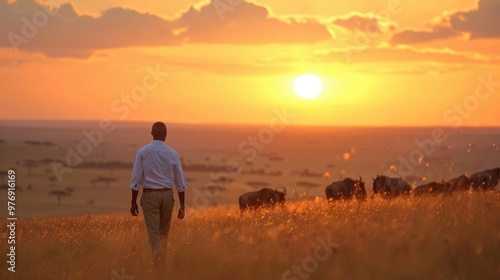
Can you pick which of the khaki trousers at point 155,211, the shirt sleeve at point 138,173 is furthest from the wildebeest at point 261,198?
the shirt sleeve at point 138,173

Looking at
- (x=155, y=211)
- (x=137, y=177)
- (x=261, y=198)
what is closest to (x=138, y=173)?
(x=137, y=177)

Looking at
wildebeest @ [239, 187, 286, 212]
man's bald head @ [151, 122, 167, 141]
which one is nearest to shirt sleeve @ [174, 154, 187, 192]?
man's bald head @ [151, 122, 167, 141]

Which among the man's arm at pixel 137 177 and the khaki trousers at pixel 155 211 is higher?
the man's arm at pixel 137 177

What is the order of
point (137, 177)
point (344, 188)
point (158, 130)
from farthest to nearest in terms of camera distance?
point (344, 188), point (158, 130), point (137, 177)

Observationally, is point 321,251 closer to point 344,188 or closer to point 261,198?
point 261,198

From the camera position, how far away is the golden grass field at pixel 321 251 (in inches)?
308

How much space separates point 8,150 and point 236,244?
609ft

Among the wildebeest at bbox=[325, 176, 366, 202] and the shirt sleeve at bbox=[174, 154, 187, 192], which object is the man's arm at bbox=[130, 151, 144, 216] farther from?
the wildebeest at bbox=[325, 176, 366, 202]

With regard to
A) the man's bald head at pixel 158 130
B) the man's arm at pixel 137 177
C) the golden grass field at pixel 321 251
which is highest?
the man's bald head at pixel 158 130

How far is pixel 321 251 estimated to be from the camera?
8734mm

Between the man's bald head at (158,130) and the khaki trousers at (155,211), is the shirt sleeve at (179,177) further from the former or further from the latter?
the man's bald head at (158,130)

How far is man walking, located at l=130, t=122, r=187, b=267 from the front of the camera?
1093 cm

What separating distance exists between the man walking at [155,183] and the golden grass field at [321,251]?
15.9 inches

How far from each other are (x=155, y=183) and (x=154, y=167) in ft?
0.83
